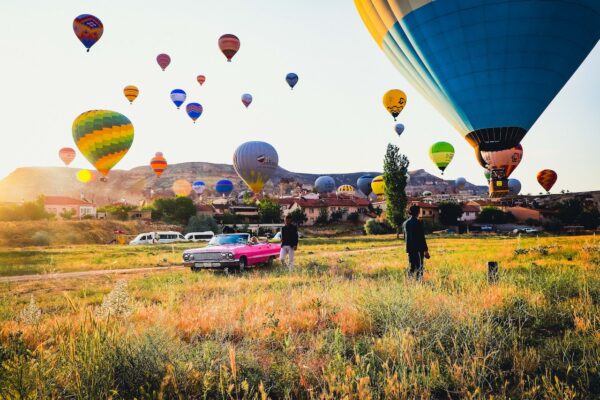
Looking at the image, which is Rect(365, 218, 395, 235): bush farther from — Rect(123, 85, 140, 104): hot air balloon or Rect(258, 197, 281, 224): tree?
Rect(123, 85, 140, 104): hot air balloon

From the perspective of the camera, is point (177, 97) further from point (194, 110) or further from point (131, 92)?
point (131, 92)

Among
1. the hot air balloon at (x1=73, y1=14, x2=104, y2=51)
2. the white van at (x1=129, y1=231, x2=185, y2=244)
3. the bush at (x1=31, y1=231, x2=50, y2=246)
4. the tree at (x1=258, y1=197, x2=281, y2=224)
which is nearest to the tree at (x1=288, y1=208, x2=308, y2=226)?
the tree at (x1=258, y1=197, x2=281, y2=224)

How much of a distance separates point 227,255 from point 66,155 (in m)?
67.9

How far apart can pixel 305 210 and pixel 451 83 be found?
68.0m

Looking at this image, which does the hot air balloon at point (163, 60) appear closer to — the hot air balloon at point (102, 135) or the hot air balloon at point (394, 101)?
the hot air balloon at point (102, 135)

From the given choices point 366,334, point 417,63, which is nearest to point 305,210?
point 417,63

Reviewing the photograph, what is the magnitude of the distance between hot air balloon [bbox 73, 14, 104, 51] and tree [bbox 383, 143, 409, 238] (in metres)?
34.7

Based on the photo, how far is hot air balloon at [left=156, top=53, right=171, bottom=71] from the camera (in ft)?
179

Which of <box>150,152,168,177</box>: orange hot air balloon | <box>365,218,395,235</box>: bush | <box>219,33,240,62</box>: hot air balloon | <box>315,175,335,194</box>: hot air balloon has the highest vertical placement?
<box>219,33,240,62</box>: hot air balloon

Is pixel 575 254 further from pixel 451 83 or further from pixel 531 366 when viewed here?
pixel 531 366

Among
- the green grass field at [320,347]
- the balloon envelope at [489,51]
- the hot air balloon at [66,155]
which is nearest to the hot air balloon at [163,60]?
the hot air balloon at [66,155]

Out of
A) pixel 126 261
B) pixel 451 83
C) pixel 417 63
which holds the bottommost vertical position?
pixel 126 261

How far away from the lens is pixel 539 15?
17.2 metres

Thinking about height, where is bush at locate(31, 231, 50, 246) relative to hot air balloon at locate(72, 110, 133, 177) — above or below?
below
